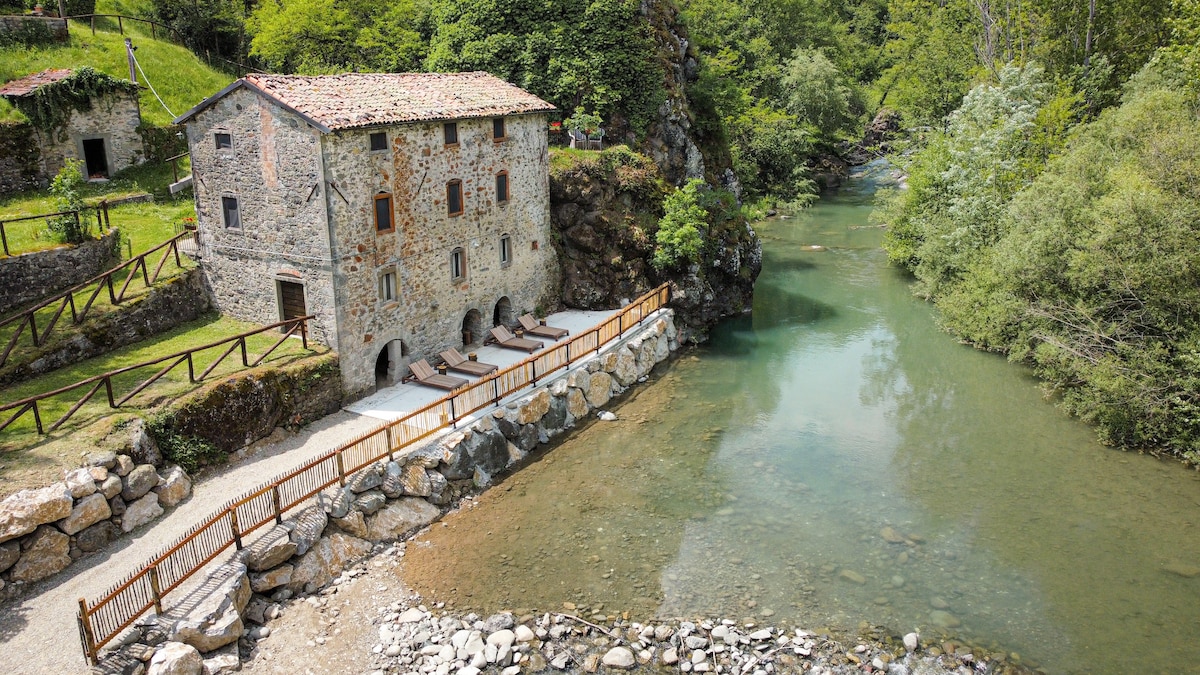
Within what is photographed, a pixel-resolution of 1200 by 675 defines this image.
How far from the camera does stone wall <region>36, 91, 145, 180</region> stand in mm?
29828

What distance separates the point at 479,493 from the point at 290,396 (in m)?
5.51

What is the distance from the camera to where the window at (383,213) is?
23500mm

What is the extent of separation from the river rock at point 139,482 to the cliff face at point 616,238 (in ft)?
56.5

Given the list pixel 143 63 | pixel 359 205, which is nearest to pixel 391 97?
pixel 359 205

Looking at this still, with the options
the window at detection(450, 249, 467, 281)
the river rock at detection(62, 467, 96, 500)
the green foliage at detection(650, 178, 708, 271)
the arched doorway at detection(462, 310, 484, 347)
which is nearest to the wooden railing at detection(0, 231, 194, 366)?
the river rock at detection(62, 467, 96, 500)

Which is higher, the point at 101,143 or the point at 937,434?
the point at 101,143

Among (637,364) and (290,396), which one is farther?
(637,364)

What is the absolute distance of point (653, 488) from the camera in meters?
22.6

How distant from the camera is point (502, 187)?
28.3m

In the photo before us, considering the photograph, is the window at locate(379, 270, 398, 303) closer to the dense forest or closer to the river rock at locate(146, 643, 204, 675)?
the river rock at locate(146, 643, 204, 675)

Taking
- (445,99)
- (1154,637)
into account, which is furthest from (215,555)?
(1154,637)

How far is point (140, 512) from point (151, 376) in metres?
3.99

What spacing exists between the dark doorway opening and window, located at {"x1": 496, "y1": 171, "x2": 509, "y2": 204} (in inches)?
617

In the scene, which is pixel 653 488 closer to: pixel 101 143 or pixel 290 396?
pixel 290 396
